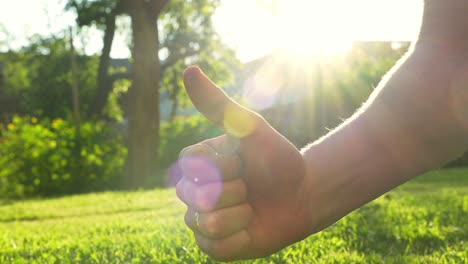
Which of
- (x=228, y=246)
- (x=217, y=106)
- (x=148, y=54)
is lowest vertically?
(x=148, y=54)

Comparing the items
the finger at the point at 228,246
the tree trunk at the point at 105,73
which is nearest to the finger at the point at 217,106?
the finger at the point at 228,246

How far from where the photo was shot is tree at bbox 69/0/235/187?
45.0 ft

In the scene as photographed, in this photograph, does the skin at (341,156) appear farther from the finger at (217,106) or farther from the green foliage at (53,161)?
the green foliage at (53,161)

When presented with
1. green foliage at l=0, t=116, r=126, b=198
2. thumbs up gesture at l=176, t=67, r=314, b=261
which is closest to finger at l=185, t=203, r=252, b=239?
thumbs up gesture at l=176, t=67, r=314, b=261

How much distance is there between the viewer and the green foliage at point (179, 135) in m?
17.3

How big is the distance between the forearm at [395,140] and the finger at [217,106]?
0.29m

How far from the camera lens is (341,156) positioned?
160cm

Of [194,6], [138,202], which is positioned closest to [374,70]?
[194,6]

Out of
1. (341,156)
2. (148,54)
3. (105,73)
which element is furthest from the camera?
(105,73)

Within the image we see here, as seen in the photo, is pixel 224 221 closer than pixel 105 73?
Yes

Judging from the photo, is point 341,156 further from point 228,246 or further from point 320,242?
point 320,242

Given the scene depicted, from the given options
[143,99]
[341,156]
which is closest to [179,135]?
[143,99]

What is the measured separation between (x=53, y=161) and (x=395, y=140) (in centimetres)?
1243

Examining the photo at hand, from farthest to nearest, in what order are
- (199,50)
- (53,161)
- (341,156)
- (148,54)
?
(199,50)
(148,54)
(53,161)
(341,156)
